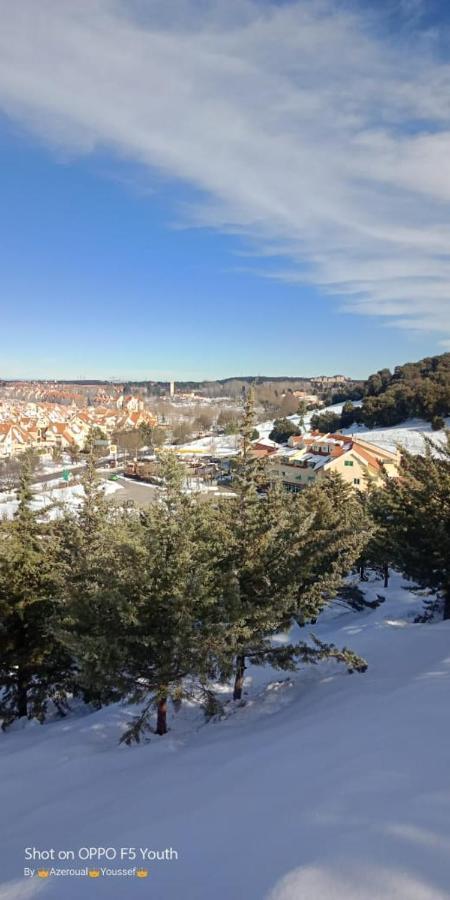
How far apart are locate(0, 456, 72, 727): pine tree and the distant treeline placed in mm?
53371

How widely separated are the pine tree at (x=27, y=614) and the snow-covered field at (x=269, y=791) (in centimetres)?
116

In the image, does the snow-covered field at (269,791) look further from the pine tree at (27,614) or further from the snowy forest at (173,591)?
the pine tree at (27,614)

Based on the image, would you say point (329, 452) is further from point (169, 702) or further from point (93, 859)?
point (93, 859)

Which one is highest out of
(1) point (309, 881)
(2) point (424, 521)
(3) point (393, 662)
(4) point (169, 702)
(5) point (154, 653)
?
(2) point (424, 521)

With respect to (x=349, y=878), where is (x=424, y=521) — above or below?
above

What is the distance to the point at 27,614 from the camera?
1123 cm

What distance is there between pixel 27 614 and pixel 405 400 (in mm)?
73102

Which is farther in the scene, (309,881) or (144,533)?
(144,533)

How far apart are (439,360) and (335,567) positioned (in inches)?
3815

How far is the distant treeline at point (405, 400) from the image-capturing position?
69.1 m

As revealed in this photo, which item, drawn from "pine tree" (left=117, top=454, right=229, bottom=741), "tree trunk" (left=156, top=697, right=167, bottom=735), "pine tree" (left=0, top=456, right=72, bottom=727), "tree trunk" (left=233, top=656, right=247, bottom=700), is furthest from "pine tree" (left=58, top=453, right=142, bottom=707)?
"tree trunk" (left=233, top=656, right=247, bottom=700)

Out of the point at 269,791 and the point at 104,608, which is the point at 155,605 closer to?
the point at 104,608

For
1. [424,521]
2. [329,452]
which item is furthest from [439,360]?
[424,521]

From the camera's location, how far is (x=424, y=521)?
1221cm
